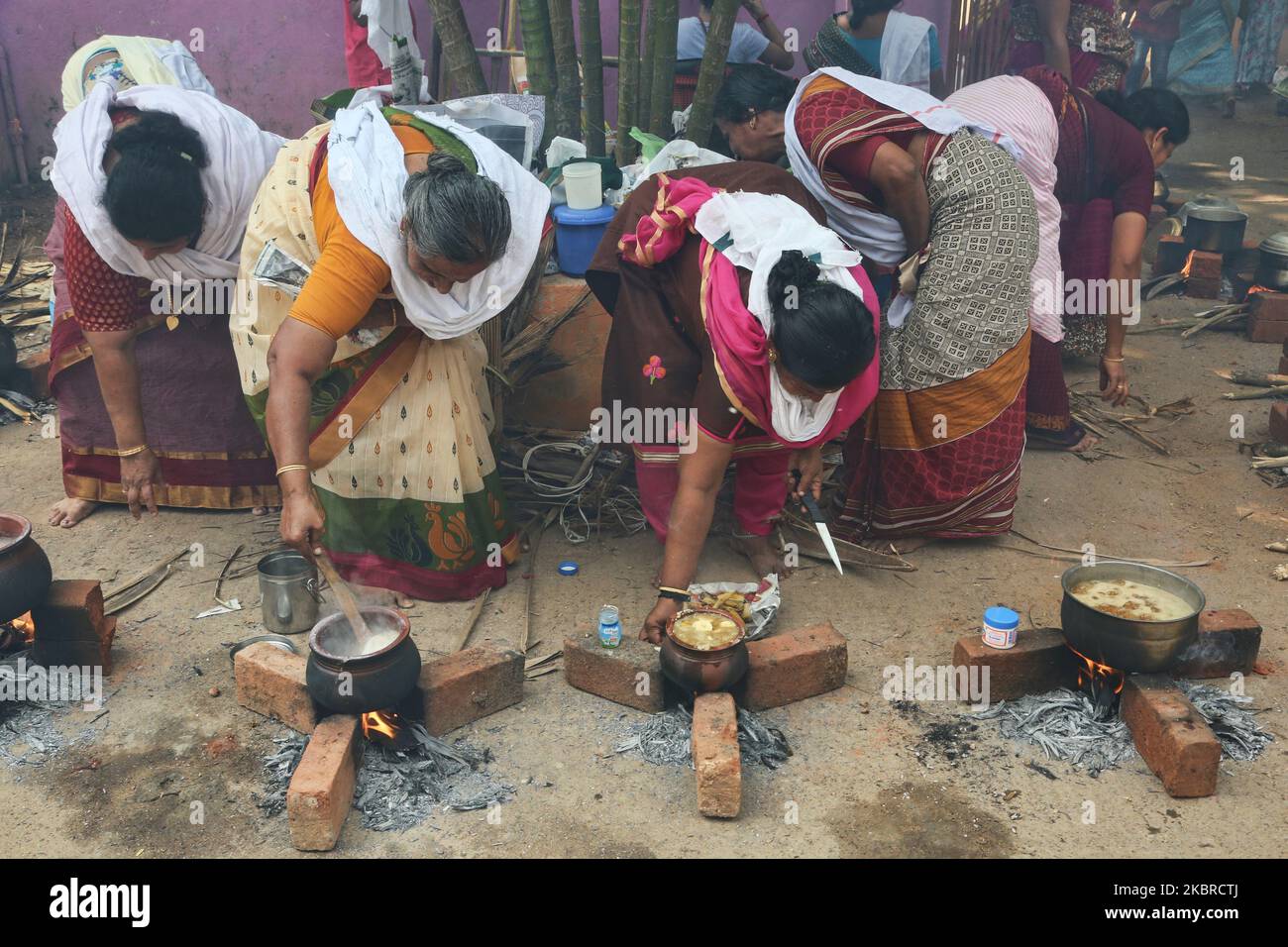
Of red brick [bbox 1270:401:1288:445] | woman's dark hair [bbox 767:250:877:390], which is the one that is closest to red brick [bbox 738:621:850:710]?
woman's dark hair [bbox 767:250:877:390]

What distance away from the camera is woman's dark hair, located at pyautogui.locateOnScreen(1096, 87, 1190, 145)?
533 centimetres

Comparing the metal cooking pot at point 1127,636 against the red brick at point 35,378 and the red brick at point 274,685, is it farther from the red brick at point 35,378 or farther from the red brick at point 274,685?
the red brick at point 35,378

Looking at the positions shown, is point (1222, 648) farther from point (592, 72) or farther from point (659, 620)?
point (592, 72)

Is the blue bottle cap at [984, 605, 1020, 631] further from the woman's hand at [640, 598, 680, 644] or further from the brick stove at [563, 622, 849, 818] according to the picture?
the woman's hand at [640, 598, 680, 644]

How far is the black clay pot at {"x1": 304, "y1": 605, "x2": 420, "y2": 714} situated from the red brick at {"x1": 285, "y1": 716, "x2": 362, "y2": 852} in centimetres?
8

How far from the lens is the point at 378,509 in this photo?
4223 mm

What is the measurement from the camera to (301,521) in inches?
132

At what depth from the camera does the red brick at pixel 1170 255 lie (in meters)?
7.78

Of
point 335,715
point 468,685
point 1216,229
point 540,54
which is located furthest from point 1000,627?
point 1216,229

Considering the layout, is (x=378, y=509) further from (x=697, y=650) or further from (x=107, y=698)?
(x=697, y=650)

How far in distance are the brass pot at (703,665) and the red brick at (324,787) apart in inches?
36.3
